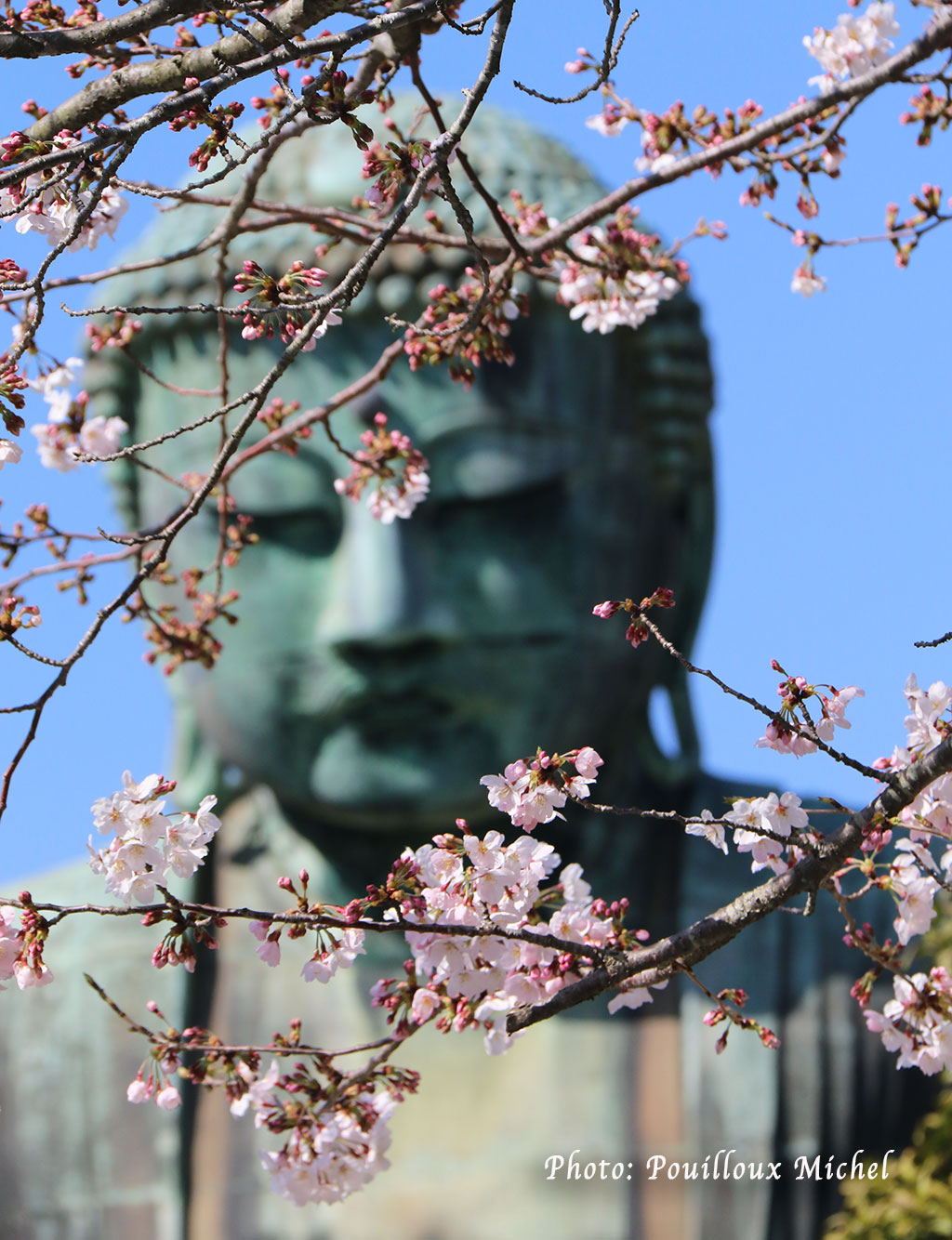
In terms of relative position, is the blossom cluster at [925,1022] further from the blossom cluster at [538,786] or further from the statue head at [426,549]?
the statue head at [426,549]

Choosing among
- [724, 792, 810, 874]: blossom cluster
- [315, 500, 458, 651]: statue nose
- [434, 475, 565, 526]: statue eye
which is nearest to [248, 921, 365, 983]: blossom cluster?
[724, 792, 810, 874]: blossom cluster

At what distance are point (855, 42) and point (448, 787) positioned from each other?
113 inches

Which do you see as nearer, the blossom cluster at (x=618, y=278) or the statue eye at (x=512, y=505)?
the blossom cluster at (x=618, y=278)

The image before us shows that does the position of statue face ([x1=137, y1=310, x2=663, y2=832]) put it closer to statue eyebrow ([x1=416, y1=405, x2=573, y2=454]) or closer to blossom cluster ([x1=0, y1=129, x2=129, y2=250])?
statue eyebrow ([x1=416, y1=405, x2=573, y2=454])

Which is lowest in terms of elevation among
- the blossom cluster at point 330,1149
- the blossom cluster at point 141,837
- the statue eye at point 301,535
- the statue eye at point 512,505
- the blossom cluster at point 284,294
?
the blossom cluster at point 330,1149

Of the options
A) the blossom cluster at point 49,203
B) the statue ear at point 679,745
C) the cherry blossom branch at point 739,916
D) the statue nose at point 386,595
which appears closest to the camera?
the cherry blossom branch at point 739,916

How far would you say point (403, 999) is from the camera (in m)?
2.54

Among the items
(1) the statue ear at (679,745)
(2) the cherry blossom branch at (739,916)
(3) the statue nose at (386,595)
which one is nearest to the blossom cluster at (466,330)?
(2) the cherry blossom branch at (739,916)

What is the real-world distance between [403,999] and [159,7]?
135cm

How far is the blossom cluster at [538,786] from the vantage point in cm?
233

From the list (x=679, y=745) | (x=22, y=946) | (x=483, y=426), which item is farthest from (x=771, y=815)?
(x=679, y=745)

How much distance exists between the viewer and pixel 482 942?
8.08ft

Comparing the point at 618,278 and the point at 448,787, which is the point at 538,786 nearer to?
the point at 618,278

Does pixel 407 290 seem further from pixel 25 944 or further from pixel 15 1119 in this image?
pixel 25 944
